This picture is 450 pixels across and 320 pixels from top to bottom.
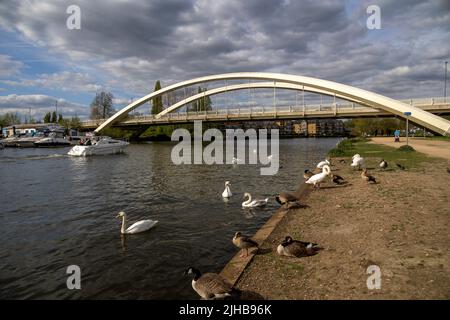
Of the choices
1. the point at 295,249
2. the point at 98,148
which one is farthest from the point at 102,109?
the point at 295,249

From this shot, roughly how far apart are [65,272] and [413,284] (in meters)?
6.82

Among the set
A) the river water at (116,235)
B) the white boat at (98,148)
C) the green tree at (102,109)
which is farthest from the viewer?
the green tree at (102,109)

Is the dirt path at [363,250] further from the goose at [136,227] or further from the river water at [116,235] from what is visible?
the goose at [136,227]

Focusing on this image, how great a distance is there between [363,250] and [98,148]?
1556 inches

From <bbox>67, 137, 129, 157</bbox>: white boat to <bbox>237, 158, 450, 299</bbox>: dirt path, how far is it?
34023mm

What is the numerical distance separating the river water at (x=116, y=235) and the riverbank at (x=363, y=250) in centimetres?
148

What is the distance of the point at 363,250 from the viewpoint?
6453mm

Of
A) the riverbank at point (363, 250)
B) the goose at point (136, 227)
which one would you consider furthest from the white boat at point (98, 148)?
the riverbank at point (363, 250)

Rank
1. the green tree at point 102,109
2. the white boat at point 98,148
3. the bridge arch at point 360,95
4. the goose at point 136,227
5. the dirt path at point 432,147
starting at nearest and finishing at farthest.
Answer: the goose at point 136,227, the dirt path at point 432,147, the white boat at point 98,148, the bridge arch at point 360,95, the green tree at point 102,109

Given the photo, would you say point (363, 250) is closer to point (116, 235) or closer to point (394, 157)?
point (116, 235)

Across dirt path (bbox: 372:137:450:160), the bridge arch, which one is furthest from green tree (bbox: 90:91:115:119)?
dirt path (bbox: 372:137:450:160)

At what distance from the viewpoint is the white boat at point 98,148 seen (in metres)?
38.3
